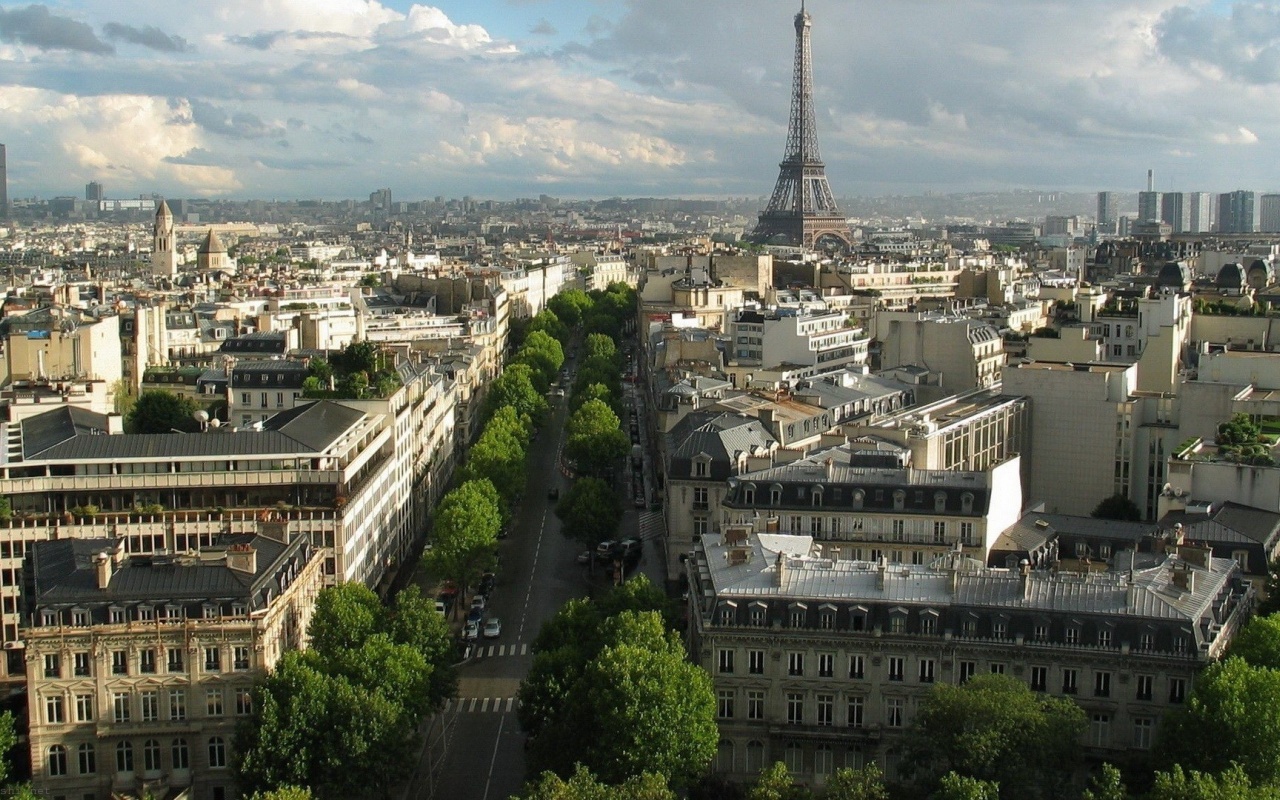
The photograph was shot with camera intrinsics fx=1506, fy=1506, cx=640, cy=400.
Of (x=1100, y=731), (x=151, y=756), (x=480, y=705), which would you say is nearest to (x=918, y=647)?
(x=1100, y=731)

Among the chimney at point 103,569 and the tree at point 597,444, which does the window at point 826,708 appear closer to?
the chimney at point 103,569

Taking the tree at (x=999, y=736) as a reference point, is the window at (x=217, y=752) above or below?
below

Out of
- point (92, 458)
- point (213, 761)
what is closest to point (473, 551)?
point (92, 458)

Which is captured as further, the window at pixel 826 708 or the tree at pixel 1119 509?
the tree at pixel 1119 509

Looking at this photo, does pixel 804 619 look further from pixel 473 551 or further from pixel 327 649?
pixel 473 551

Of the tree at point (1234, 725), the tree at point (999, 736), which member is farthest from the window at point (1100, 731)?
the tree at point (1234, 725)

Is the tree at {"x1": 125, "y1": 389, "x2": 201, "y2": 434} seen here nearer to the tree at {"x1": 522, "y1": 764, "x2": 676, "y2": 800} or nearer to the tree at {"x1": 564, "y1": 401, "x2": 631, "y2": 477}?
the tree at {"x1": 564, "y1": 401, "x2": 631, "y2": 477}
